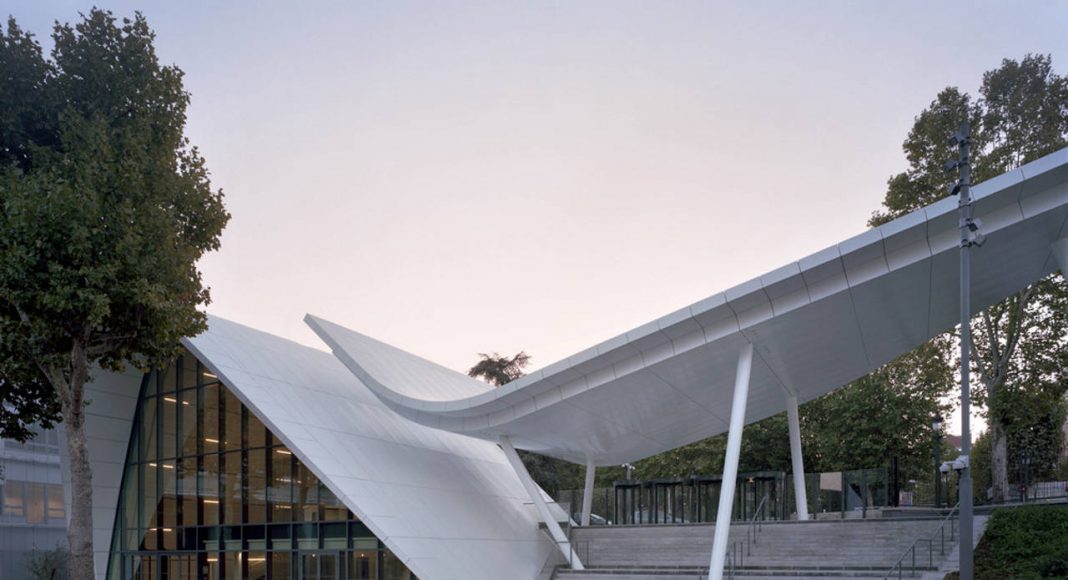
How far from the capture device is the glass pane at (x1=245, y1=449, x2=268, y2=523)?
25.7 metres

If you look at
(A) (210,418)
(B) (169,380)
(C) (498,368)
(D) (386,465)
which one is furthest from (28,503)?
(C) (498,368)

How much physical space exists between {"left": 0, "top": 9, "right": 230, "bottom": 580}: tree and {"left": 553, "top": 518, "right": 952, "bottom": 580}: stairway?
1408 centimetres

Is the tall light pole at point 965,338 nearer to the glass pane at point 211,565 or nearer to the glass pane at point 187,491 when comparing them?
the glass pane at point 211,565

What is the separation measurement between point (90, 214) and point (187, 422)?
11628 mm

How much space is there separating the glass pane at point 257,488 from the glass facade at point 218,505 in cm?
3

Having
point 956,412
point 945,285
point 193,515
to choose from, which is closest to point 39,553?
point 193,515

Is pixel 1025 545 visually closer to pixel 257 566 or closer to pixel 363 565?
pixel 363 565

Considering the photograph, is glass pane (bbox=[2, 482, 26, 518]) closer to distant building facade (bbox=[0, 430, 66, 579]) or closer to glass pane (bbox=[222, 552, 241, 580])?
distant building facade (bbox=[0, 430, 66, 579])

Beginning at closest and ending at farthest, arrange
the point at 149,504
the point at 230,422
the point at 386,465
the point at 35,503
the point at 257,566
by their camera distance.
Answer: the point at 386,465 < the point at 257,566 < the point at 230,422 < the point at 149,504 < the point at 35,503

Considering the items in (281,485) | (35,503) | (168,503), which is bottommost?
(35,503)

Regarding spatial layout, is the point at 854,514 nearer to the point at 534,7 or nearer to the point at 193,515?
the point at 534,7

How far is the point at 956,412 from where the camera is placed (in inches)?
1602

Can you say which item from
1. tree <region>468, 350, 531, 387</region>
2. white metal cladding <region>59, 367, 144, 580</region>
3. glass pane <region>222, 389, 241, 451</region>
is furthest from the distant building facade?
tree <region>468, 350, 531, 387</region>

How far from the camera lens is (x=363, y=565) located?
2391cm
